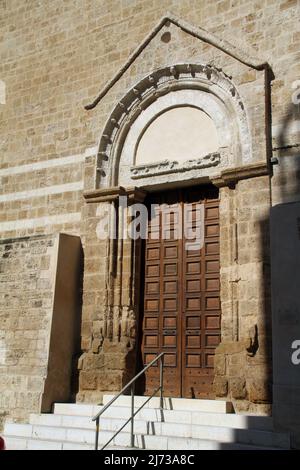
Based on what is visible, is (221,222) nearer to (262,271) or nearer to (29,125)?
(262,271)

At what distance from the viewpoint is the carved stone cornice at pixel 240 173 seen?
26.5 ft

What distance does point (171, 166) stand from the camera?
9.07 m

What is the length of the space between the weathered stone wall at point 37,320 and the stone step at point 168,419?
0.41 meters

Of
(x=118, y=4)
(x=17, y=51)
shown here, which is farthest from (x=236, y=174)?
(x=17, y=51)

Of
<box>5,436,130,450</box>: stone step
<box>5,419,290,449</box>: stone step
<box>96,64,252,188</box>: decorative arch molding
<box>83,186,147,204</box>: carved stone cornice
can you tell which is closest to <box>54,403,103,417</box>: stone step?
<box>5,419,290,449</box>: stone step

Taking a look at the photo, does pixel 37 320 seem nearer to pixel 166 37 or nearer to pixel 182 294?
pixel 182 294

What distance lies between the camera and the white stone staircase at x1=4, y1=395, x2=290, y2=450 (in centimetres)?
653

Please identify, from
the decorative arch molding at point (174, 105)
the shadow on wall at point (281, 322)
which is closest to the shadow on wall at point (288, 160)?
the shadow on wall at point (281, 322)

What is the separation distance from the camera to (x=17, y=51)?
38.0ft

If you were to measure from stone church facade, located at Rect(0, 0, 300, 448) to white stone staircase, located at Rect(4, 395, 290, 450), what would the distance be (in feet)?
1.26

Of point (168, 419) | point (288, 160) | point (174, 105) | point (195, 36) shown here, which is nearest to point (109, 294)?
point (168, 419)

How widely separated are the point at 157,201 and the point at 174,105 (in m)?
1.59

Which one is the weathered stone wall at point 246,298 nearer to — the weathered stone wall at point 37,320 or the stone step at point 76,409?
the stone step at point 76,409
